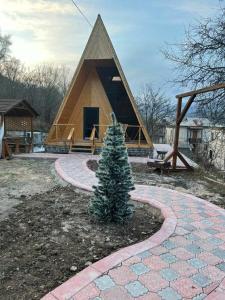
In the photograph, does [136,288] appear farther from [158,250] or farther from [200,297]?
[158,250]

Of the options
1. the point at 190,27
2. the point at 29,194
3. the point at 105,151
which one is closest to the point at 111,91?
the point at 190,27

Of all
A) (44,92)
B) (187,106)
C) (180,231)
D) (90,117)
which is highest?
(44,92)

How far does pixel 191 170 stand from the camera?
9781 mm

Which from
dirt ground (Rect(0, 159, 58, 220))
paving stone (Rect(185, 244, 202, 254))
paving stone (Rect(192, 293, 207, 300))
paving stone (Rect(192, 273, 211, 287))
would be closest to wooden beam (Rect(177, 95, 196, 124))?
dirt ground (Rect(0, 159, 58, 220))

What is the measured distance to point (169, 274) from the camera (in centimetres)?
307

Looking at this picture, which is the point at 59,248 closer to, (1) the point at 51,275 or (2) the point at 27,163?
(1) the point at 51,275

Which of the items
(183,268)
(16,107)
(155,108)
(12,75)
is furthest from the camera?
(12,75)

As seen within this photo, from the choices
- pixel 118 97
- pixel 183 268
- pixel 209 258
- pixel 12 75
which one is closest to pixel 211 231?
pixel 209 258

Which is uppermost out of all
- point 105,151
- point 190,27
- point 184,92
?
point 190,27

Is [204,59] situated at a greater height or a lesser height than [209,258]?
greater

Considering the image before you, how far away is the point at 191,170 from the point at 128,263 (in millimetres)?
6993

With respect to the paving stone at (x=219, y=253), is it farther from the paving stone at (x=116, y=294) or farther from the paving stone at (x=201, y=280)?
the paving stone at (x=116, y=294)

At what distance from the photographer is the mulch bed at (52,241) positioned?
3.02m

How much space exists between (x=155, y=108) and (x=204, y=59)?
19.8m
